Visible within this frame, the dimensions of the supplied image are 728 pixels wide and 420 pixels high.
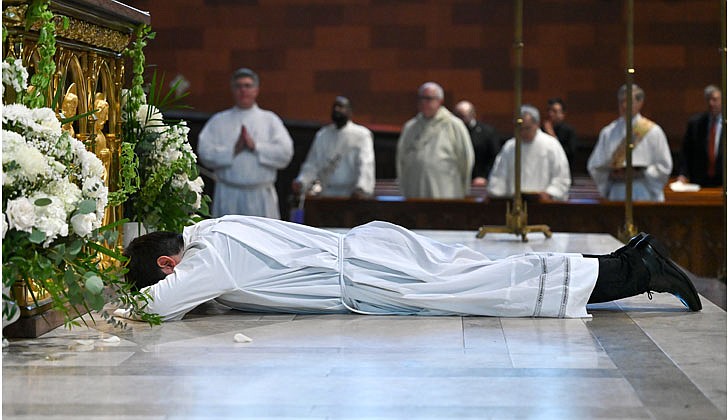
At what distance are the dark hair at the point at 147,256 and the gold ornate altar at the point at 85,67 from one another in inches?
13.3

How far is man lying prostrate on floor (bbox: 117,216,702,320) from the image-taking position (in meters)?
4.45

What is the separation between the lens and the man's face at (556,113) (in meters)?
12.9

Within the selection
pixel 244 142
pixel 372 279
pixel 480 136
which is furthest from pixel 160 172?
pixel 480 136

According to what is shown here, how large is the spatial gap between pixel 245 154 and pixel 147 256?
6045 millimetres

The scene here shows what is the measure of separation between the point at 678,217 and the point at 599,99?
15.5 ft

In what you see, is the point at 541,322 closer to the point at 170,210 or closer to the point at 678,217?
the point at 170,210

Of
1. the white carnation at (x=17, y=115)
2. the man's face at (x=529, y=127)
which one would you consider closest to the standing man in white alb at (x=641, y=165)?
the man's face at (x=529, y=127)

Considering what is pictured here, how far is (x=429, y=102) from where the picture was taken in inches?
457

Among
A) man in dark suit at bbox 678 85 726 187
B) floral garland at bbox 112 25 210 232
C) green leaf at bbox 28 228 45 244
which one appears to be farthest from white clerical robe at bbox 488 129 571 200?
green leaf at bbox 28 228 45 244

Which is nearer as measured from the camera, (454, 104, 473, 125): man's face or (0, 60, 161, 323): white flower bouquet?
(0, 60, 161, 323): white flower bouquet

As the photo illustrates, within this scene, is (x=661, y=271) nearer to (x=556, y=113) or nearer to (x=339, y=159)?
(x=339, y=159)

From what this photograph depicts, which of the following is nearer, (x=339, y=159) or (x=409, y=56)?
(x=339, y=159)

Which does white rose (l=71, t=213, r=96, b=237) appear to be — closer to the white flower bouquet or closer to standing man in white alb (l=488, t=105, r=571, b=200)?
the white flower bouquet

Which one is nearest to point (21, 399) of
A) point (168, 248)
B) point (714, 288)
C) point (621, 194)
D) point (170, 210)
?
point (168, 248)
